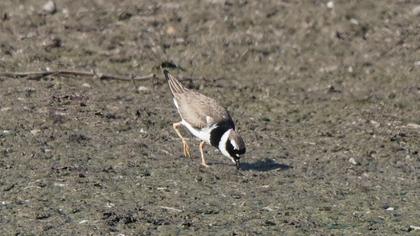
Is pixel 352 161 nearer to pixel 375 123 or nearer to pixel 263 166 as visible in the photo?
pixel 263 166

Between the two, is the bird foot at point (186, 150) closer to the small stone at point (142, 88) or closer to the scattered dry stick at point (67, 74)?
the small stone at point (142, 88)

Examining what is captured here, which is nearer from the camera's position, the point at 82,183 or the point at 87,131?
the point at 82,183

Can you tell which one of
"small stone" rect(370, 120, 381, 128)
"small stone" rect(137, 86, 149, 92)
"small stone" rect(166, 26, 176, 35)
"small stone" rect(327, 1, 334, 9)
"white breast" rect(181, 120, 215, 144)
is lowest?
"small stone" rect(166, 26, 176, 35)

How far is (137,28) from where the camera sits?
17891 mm

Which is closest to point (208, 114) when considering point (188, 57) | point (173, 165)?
point (173, 165)

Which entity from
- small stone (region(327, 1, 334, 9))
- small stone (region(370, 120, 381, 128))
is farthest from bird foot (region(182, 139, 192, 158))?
small stone (region(327, 1, 334, 9))

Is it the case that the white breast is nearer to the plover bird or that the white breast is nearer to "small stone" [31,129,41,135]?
the plover bird

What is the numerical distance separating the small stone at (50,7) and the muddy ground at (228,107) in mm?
116

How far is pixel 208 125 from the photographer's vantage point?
A: 40.7 feet

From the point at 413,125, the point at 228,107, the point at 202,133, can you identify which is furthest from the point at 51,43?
the point at 413,125

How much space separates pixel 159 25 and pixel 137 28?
0.42 m

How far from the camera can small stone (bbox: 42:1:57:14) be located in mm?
18328

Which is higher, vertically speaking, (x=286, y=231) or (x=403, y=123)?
(x=286, y=231)

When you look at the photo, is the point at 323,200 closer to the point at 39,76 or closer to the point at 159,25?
the point at 39,76
